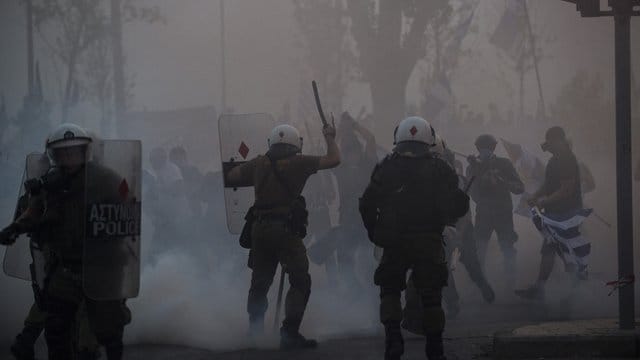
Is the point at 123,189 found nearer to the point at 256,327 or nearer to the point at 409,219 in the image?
the point at 409,219

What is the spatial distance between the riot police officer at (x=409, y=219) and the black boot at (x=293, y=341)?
1203mm

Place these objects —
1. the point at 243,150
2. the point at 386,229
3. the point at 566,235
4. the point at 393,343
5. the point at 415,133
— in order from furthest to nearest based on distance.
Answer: the point at 566,235
the point at 243,150
the point at 415,133
the point at 386,229
the point at 393,343

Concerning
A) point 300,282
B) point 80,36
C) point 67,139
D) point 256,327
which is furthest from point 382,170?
point 80,36

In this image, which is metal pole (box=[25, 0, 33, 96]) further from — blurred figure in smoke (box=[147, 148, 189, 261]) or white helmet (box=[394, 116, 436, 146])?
white helmet (box=[394, 116, 436, 146])

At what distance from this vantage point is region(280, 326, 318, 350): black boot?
7566 mm

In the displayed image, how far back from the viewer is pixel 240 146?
834 centimetres

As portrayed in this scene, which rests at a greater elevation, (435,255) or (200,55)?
(200,55)

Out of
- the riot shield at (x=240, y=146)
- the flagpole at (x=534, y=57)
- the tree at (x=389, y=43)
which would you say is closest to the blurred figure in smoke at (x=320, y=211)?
the tree at (x=389, y=43)

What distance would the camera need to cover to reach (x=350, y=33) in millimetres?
11117

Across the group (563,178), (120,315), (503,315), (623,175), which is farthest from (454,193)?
(563,178)

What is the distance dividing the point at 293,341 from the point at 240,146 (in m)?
1.60

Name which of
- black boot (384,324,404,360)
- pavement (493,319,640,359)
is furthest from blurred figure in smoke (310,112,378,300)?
black boot (384,324,404,360)

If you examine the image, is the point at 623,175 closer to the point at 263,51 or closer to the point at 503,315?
the point at 503,315

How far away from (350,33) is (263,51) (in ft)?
2.95
